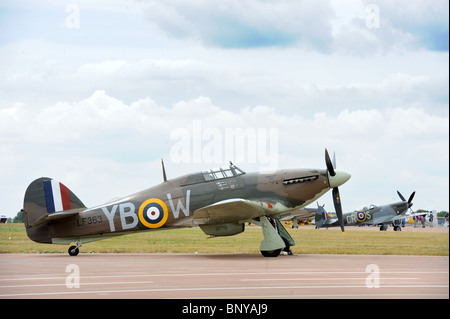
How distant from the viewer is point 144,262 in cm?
1578

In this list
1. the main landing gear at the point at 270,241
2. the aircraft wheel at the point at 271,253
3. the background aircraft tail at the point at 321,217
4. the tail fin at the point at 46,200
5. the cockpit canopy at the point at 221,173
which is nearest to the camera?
the main landing gear at the point at 270,241

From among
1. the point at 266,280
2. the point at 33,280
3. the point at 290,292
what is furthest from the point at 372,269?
the point at 33,280

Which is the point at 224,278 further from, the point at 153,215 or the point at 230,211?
the point at 153,215

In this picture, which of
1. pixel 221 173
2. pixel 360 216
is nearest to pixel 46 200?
pixel 221 173

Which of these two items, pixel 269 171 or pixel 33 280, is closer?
pixel 33 280

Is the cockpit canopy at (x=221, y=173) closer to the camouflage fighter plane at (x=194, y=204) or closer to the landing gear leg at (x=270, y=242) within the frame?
the camouflage fighter plane at (x=194, y=204)

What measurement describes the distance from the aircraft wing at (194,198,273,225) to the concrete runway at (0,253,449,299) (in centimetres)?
128

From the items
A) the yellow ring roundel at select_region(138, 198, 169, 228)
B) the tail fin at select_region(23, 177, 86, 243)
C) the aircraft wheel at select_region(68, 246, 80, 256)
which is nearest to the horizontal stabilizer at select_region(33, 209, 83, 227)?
the tail fin at select_region(23, 177, 86, 243)

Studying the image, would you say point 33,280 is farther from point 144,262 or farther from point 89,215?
point 89,215

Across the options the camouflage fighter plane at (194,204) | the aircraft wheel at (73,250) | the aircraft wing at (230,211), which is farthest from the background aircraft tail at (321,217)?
the aircraft wheel at (73,250)

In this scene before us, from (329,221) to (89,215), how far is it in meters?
32.9

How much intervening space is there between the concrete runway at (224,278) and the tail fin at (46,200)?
236cm

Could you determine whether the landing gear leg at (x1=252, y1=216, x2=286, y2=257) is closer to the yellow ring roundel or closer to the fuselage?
the fuselage

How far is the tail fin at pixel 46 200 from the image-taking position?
742 inches
